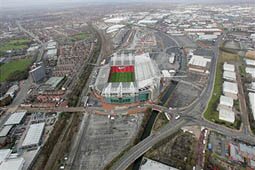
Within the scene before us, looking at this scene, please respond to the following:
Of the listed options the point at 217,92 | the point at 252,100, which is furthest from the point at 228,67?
the point at 252,100

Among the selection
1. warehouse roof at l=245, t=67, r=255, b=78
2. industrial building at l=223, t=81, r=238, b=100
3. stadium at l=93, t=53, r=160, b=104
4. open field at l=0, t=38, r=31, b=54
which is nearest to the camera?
stadium at l=93, t=53, r=160, b=104

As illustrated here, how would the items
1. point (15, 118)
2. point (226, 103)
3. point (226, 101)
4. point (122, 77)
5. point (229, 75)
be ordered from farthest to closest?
1. point (229, 75)
2. point (122, 77)
3. point (226, 101)
4. point (226, 103)
5. point (15, 118)

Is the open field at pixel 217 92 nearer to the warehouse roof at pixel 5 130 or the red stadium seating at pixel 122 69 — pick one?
the red stadium seating at pixel 122 69

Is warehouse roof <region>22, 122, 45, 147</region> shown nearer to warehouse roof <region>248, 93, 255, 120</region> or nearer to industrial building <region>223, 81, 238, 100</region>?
industrial building <region>223, 81, 238, 100</region>

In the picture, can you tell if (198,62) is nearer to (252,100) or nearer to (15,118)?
(252,100)

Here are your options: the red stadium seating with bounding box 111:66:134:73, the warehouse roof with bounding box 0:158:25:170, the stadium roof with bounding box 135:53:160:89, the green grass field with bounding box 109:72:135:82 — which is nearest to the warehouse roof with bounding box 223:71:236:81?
the stadium roof with bounding box 135:53:160:89

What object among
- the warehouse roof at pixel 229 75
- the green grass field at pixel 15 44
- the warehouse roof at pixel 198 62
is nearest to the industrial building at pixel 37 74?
the green grass field at pixel 15 44

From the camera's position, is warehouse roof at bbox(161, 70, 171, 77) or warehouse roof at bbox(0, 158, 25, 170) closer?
warehouse roof at bbox(0, 158, 25, 170)

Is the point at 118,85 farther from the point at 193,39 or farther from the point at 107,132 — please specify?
the point at 193,39
